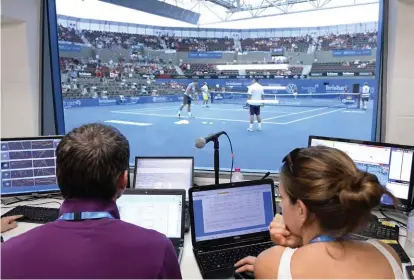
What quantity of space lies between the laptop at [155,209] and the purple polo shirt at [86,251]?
78cm

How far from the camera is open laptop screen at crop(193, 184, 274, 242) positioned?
5.41ft

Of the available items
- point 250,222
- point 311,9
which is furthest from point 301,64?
point 250,222

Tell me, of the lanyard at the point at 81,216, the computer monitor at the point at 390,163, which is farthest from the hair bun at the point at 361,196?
the computer monitor at the point at 390,163

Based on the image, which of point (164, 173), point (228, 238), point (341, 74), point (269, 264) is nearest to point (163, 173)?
point (164, 173)

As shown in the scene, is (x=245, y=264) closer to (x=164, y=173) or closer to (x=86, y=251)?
(x=86, y=251)

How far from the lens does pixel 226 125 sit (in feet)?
11.1

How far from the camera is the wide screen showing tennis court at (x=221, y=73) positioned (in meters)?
2.87

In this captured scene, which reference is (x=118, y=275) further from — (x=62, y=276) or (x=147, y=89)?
(x=147, y=89)

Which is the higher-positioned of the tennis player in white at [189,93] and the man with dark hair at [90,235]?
the tennis player in white at [189,93]

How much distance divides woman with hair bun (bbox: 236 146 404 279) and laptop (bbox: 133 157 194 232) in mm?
1230

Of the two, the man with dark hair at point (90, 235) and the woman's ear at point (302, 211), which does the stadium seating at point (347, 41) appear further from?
the man with dark hair at point (90, 235)

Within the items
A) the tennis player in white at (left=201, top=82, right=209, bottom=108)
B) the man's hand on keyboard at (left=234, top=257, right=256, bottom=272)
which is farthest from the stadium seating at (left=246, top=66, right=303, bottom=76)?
the man's hand on keyboard at (left=234, top=257, right=256, bottom=272)

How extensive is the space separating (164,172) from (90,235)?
1.37m

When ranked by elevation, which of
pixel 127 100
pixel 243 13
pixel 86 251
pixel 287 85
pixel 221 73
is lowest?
pixel 86 251
